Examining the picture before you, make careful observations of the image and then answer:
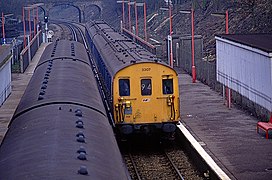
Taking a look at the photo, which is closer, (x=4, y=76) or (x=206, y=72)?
(x=4, y=76)

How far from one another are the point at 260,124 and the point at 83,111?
9.04m

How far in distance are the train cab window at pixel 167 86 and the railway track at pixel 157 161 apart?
1.86m

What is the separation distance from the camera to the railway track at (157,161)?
16.7 metres

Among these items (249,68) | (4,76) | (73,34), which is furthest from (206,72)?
(73,34)

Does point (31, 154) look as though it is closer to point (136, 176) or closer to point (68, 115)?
point (68, 115)

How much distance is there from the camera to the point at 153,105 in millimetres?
18203

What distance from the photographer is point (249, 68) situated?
1666 centimetres

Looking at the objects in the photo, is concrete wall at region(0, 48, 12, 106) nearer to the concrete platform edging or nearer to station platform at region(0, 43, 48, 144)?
station platform at region(0, 43, 48, 144)

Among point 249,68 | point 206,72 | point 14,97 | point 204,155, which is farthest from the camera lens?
point 206,72

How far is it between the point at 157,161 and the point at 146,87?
A: 211cm

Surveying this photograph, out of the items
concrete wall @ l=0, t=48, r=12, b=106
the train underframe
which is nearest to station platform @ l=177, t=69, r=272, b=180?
the train underframe

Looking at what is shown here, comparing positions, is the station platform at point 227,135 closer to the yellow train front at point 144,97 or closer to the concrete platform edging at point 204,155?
the concrete platform edging at point 204,155

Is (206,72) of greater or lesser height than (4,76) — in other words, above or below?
below

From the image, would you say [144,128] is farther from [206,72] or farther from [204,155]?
[206,72]
